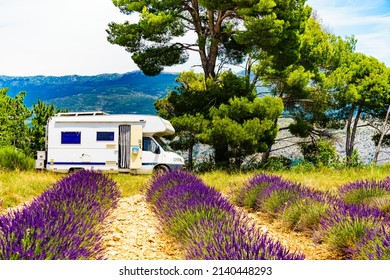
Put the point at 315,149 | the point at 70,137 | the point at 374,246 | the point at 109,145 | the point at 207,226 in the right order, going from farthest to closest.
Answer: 1. the point at 315,149
2. the point at 70,137
3. the point at 109,145
4. the point at 207,226
5. the point at 374,246

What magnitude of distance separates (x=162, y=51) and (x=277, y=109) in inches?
193

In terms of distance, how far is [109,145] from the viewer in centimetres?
1390

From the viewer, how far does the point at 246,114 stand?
1522 cm

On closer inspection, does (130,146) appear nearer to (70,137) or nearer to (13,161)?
(70,137)

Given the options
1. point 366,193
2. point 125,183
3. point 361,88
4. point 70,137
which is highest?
point 361,88

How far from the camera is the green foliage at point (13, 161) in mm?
13086

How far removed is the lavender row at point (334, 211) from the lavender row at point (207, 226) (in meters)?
0.71

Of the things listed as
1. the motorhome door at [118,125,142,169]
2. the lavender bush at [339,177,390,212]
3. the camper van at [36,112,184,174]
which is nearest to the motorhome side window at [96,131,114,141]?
the camper van at [36,112,184,174]

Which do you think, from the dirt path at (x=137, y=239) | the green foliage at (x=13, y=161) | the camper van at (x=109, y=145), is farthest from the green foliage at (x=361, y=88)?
the dirt path at (x=137, y=239)

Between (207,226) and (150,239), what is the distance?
130 cm

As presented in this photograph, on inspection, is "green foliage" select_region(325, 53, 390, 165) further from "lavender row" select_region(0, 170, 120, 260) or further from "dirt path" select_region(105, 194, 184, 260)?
"lavender row" select_region(0, 170, 120, 260)

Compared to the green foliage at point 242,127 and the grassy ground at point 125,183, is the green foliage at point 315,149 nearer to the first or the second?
the green foliage at point 242,127

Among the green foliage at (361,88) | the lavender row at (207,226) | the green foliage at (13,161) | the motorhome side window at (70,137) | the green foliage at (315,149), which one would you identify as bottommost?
the green foliage at (315,149)

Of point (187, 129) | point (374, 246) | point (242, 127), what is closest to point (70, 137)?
point (187, 129)
